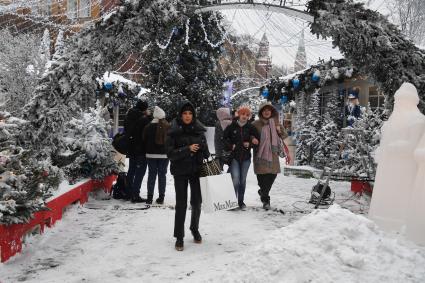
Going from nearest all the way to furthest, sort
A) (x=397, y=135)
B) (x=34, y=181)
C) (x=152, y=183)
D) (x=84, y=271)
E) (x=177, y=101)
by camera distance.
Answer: (x=84, y=271), (x=34, y=181), (x=397, y=135), (x=152, y=183), (x=177, y=101)

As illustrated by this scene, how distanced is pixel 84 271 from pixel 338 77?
1070 centimetres

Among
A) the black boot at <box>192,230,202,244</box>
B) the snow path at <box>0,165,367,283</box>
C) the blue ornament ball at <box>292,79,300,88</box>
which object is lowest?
the snow path at <box>0,165,367,283</box>

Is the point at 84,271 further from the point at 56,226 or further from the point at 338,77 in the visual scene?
the point at 338,77

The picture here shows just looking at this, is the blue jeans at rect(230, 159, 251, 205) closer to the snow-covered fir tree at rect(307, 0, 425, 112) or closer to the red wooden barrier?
the snow-covered fir tree at rect(307, 0, 425, 112)

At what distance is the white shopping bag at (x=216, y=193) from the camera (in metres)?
5.52

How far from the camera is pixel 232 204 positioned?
18.9ft

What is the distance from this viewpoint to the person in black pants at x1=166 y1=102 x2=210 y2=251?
547cm

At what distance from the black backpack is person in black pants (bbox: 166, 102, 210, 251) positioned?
333 centimetres

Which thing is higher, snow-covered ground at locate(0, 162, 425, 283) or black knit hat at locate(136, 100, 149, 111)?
black knit hat at locate(136, 100, 149, 111)

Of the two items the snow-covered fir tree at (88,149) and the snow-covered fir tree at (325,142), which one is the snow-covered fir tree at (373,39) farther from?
the snow-covered fir tree at (325,142)

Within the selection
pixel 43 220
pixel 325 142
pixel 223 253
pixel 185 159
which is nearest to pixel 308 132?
pixel 325 142

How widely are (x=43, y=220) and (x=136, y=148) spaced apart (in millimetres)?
2970

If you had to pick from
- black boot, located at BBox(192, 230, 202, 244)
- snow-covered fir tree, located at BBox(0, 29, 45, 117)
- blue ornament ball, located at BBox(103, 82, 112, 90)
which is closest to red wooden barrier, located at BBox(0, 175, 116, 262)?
black boot, located at BBox(192, 230, 202, 244)

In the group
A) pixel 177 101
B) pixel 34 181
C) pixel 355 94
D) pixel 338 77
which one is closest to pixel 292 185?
pixel 338 77
